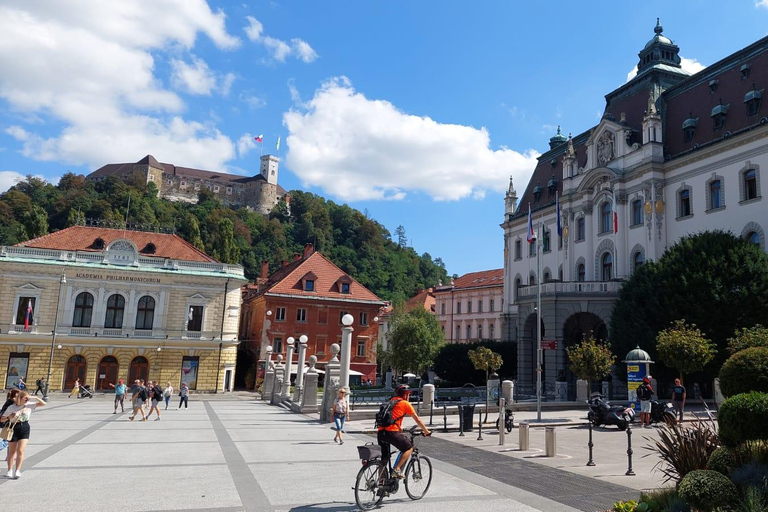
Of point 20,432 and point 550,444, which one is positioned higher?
point 20,432

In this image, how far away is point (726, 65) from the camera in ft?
124

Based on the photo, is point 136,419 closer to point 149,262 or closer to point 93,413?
point 93,413

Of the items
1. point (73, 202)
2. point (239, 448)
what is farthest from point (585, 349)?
point (73, 202)

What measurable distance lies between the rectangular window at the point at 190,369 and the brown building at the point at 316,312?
694 cm

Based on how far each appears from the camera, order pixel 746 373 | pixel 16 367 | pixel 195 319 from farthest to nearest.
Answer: pixel 195 319 < pixel 16 367 < pixel 746 373

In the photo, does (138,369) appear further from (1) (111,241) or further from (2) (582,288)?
(2) (582,288)

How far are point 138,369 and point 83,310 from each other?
19.9 feet

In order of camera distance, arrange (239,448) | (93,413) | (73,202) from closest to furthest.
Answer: (239,448) → (93,413) → (73,202)

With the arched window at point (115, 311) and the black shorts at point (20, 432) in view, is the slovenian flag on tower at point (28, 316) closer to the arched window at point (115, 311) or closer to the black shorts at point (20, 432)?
the arched window at point (115, 311)

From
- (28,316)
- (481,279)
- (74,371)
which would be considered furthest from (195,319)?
(481,279)

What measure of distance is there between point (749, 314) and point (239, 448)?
25.7 m

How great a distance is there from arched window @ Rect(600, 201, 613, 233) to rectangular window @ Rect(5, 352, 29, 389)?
140 feet

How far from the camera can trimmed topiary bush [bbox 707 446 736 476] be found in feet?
26.2

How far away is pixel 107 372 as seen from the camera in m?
45.7
